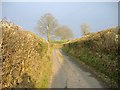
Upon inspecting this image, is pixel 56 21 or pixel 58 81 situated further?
pixel 56 21

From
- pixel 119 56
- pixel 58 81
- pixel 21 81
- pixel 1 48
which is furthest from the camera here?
pixel 119 56

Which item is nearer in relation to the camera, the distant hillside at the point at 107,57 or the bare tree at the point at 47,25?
the distant hillside at the point at 107,57

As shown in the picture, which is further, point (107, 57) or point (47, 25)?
→ point (47, 25)

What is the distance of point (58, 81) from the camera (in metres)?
15.3

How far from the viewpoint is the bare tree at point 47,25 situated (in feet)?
206

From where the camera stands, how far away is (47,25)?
6288 cm

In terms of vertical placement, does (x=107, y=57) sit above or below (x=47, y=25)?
below

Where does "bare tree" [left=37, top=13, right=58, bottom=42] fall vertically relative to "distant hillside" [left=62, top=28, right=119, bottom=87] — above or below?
above

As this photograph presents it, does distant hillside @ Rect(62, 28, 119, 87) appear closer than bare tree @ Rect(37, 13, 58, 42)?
Yes

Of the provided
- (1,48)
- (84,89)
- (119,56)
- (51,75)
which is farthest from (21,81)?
(119,56)

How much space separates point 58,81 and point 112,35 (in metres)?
7.01

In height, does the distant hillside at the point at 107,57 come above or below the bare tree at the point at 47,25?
below

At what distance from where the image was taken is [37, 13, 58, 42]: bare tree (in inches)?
2468

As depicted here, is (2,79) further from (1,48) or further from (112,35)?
(112,35)
